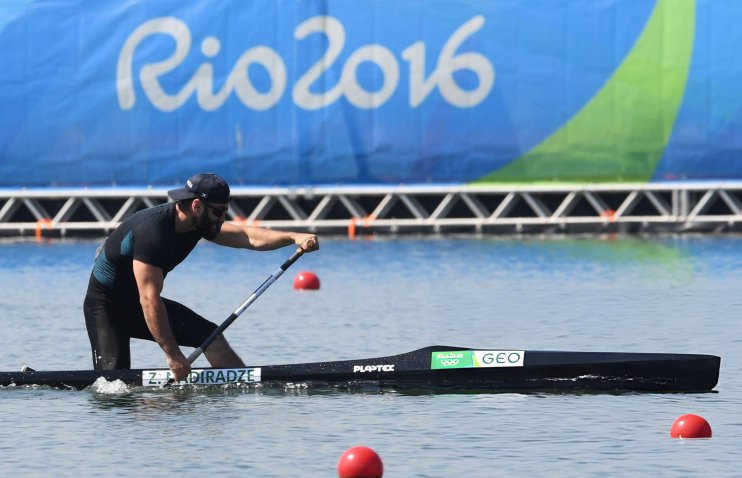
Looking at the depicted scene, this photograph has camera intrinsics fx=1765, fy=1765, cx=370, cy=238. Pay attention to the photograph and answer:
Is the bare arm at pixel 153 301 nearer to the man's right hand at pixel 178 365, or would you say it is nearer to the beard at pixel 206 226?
the man's right hand at pixel 178 365

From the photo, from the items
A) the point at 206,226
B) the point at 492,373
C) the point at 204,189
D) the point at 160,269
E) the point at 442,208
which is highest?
the point at 204,189

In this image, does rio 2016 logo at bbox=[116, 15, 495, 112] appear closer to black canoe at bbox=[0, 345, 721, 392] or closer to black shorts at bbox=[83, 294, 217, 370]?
black canoe at bbox=[0, 345, 721, 392]

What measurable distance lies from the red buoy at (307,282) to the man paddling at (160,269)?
11.0 meters

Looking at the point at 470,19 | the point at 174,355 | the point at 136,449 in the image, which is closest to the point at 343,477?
the point at 136,449

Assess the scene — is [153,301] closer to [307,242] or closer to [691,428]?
[307,242]

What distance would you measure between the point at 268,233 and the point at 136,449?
2.74 meters

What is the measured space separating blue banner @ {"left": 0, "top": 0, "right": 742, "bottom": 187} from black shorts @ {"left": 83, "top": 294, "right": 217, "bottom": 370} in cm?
2017

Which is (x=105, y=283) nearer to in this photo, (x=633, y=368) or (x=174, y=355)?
(x=174, y=355)

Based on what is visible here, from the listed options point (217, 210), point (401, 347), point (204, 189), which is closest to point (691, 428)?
point (217, 210)

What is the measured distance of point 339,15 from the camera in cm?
3481

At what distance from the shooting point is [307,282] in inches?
1036

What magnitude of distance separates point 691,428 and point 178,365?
4.28 m

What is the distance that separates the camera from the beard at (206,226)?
1430 centimetres

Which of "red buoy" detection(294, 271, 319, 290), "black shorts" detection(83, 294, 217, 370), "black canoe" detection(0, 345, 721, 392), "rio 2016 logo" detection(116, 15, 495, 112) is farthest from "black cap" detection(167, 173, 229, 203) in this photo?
"rio 2016 logo" detection(116, 15, 495, 112)
